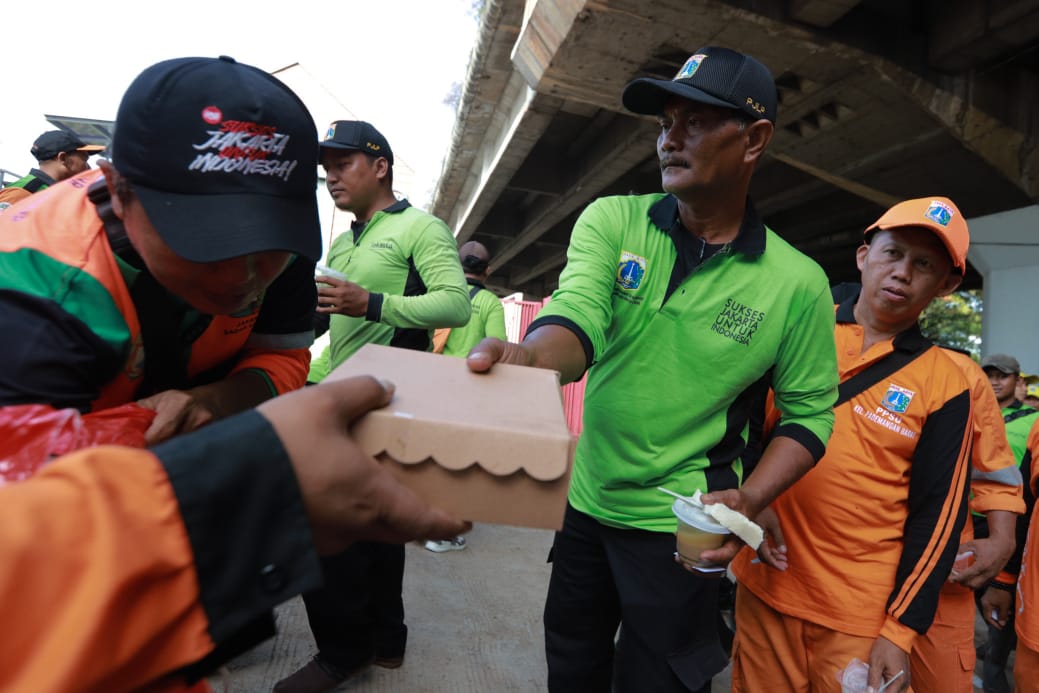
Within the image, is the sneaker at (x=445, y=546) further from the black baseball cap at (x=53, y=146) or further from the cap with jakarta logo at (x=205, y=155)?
the cap with jakarta logo at (x=205, y=155)

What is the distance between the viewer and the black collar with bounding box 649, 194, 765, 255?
2.05 metres

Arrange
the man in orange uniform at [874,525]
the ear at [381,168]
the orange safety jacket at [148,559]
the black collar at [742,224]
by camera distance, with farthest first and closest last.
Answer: the ear at [381,168], the man in orange uniform at [874,525], the black collar at [742,224], the orange safety jacket at [148,559]

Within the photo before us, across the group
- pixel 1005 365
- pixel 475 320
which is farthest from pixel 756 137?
pixel 1005 365

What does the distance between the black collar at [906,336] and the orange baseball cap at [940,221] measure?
302 mm

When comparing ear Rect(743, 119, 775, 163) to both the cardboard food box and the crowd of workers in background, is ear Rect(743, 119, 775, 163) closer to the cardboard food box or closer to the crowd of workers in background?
the crowd of workers in background

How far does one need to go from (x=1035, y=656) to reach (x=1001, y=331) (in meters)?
4.66

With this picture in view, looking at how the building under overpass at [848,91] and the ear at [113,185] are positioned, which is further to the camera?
the building under overpass at [848,91]

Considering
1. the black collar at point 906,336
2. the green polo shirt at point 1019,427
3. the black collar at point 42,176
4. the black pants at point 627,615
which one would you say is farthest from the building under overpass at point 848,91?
the black collar at point 42,176

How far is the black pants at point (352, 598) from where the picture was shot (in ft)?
9.38

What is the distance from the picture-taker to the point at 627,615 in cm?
200

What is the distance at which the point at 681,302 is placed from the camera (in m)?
2.01

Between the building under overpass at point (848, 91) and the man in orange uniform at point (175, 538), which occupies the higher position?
the building under overpass at point (848, 91)

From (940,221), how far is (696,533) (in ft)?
5.74

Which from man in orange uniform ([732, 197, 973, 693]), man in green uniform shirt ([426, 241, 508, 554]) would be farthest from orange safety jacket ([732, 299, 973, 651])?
man in green uniform shirt ([426, 241, 508, 554])
